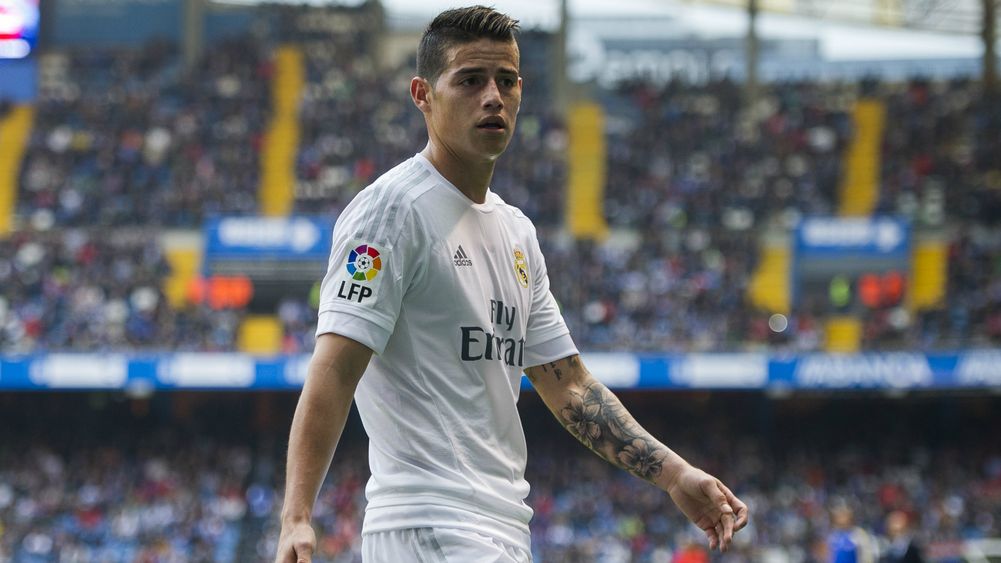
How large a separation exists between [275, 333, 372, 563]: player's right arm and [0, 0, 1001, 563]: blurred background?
54.3ft

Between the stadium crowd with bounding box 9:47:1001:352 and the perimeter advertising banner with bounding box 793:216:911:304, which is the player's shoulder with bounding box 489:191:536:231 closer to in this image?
the stadium crowd with bounding box 9:47:1001:352

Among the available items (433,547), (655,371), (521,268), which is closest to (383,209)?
(521,268)

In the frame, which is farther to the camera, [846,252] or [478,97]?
[846,252]

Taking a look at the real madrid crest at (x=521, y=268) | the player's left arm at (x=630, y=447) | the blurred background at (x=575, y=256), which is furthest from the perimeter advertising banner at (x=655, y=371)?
the real madrid crest at (x=521, y=268)

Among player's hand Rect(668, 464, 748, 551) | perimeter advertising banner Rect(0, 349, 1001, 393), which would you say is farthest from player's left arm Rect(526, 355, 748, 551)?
perimeter advertising banner Rect(0, 349, 1001, 393)

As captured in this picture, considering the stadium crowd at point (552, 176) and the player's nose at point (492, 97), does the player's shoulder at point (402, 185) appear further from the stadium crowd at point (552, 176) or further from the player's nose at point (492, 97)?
the stadium crowd at point (552, 176)

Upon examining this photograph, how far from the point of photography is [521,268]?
10.3ft

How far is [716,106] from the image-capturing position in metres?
29.1

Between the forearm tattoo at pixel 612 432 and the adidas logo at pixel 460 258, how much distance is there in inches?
22.7

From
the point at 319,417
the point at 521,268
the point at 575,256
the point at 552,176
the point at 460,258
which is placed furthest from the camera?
the point at 552,176

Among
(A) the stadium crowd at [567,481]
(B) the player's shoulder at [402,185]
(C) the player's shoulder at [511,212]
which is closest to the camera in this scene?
(B) the player's shoulder at [402,185]

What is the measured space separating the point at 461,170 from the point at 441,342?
1.39 feet

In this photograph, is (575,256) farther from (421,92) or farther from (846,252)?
(421,92)

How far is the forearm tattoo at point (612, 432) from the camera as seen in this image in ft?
10.6
